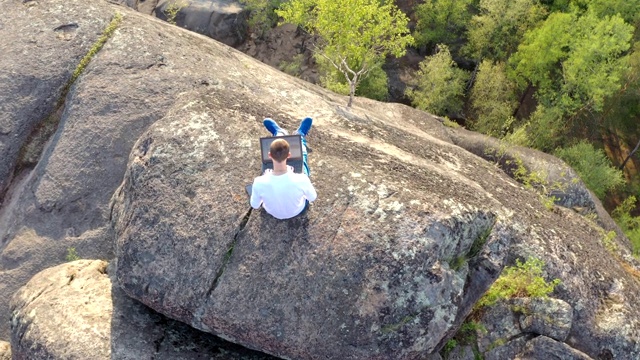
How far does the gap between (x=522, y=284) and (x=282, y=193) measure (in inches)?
250

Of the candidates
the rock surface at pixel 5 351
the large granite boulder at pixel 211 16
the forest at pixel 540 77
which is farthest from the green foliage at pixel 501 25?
the rock surface at pixel 5 351

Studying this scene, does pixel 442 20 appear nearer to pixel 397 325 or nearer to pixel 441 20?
pixel 441 20

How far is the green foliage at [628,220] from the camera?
83.8ft

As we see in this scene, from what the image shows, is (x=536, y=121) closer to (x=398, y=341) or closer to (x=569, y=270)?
(x=569, y=270)

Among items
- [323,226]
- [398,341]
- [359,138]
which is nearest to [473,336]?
[398,341]

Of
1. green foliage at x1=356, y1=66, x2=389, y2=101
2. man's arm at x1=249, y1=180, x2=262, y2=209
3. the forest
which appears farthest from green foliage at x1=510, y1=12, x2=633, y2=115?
man's arm at x1=249, y1=180, x2=262, y2=209

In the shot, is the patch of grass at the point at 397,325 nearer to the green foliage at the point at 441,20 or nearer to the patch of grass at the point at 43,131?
the patch of grass at the point at 43,131

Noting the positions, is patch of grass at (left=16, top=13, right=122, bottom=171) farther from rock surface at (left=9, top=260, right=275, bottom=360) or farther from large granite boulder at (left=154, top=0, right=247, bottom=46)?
large granite boulder at (left=154, top=0, right=247, bottom=46)

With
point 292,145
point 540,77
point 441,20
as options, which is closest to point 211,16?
point 441,20

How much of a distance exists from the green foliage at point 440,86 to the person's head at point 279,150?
2240 centimetres

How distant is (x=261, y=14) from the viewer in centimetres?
3669

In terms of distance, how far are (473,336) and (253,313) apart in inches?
205

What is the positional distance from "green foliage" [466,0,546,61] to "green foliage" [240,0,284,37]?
14307mm

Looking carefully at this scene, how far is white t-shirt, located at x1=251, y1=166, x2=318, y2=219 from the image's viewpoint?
8.95 meters
